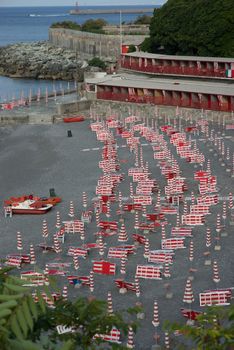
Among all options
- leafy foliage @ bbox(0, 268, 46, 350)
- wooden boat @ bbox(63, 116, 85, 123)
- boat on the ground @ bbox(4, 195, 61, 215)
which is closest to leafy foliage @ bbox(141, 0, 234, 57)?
wooden boat @ bbox(63, 116, 85, 123)

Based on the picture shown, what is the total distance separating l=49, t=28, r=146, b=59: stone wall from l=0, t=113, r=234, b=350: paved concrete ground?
1528 inches

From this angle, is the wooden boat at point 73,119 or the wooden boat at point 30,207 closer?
the wooden boat at point 30,207

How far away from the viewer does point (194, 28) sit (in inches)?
2277

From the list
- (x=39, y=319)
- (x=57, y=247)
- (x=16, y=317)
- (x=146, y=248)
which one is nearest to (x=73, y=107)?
(x=57, y=247)

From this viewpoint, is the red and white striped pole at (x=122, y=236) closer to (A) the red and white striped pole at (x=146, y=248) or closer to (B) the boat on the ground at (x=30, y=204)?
(A) the red and white striped pole at (x=146, y=248)

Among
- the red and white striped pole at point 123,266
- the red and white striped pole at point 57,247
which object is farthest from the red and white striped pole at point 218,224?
the red and white striped pole at point 57,247

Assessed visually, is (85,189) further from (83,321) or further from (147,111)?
(83,321)

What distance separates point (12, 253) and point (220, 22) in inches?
1498

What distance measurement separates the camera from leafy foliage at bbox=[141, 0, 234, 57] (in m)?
56.2

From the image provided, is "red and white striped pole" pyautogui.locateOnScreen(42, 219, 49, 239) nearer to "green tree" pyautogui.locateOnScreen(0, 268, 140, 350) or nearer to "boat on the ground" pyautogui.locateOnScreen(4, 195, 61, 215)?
"boat on the ground" pyautogui.locateOnScreen(4, 195, 61, 215)

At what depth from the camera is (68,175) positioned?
34812 mm

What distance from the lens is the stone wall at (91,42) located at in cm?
8882

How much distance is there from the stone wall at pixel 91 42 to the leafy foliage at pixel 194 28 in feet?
55.9

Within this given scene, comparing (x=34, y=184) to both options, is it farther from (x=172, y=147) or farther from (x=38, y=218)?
(x=172, y=147)
